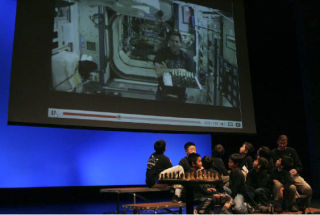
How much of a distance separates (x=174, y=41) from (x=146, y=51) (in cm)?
52

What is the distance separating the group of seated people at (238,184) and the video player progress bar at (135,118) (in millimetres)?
666

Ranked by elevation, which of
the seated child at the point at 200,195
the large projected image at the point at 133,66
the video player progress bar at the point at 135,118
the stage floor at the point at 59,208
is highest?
the large projected image at the point at 133,66

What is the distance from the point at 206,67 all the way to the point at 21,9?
8.74 ft

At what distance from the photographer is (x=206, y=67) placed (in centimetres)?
534

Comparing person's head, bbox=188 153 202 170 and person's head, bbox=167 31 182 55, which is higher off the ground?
person's head, bbox=167 31 182 55

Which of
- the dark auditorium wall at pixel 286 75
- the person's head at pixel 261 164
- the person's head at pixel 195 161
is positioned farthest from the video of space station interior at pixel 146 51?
the dark auditorium wall at pixel 286 75

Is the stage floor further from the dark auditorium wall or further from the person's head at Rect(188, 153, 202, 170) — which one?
the dark auditorium wall

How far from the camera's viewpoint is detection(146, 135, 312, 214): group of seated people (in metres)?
3.71

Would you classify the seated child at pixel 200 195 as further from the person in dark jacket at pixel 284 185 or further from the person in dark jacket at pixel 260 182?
the person in dark jacket at pixel 284 185

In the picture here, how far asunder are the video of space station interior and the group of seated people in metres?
1.09

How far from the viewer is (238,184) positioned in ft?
12.4

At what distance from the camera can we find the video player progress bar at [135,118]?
165 inches

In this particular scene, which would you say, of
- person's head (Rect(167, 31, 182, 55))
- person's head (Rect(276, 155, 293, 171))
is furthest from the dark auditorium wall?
person's head (Rect(167, 31, 182, 55))

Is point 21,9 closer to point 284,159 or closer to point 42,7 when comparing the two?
point 42,7
